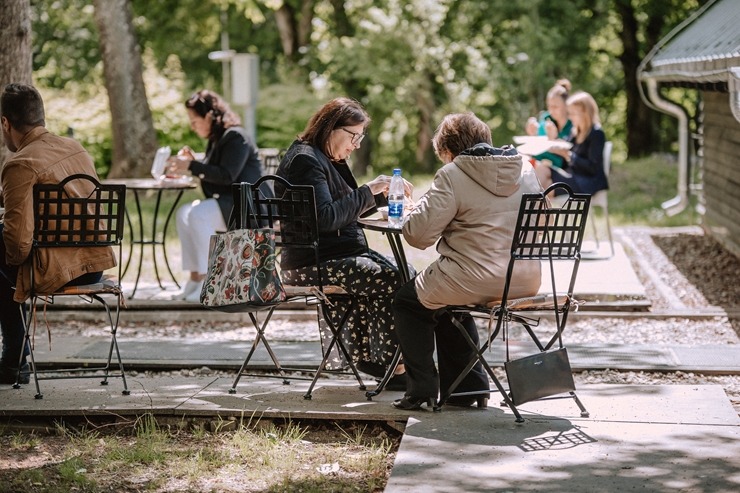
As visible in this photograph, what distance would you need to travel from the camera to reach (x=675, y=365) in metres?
7.23

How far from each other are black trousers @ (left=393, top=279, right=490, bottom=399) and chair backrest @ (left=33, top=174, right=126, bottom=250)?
1.60 m

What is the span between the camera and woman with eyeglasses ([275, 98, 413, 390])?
6.20 m

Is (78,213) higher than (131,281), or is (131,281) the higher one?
(78,213)

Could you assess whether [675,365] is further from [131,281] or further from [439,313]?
[131,281]

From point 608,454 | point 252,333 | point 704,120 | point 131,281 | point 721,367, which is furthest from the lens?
point 704,120

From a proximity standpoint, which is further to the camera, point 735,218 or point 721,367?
point 735,218

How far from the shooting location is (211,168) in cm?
883

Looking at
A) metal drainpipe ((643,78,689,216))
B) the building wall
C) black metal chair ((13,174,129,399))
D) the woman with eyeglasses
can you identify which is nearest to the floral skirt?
the woman with eyeglasses

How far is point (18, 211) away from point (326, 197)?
5.36ft

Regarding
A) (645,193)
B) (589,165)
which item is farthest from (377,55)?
(589,165)

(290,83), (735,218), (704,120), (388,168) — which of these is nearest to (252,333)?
(735,218)

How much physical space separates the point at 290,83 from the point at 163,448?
22064mm

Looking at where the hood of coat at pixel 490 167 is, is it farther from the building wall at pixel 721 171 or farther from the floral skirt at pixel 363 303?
the building wall at pixel 721 171

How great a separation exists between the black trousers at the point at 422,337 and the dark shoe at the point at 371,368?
1.60ft
